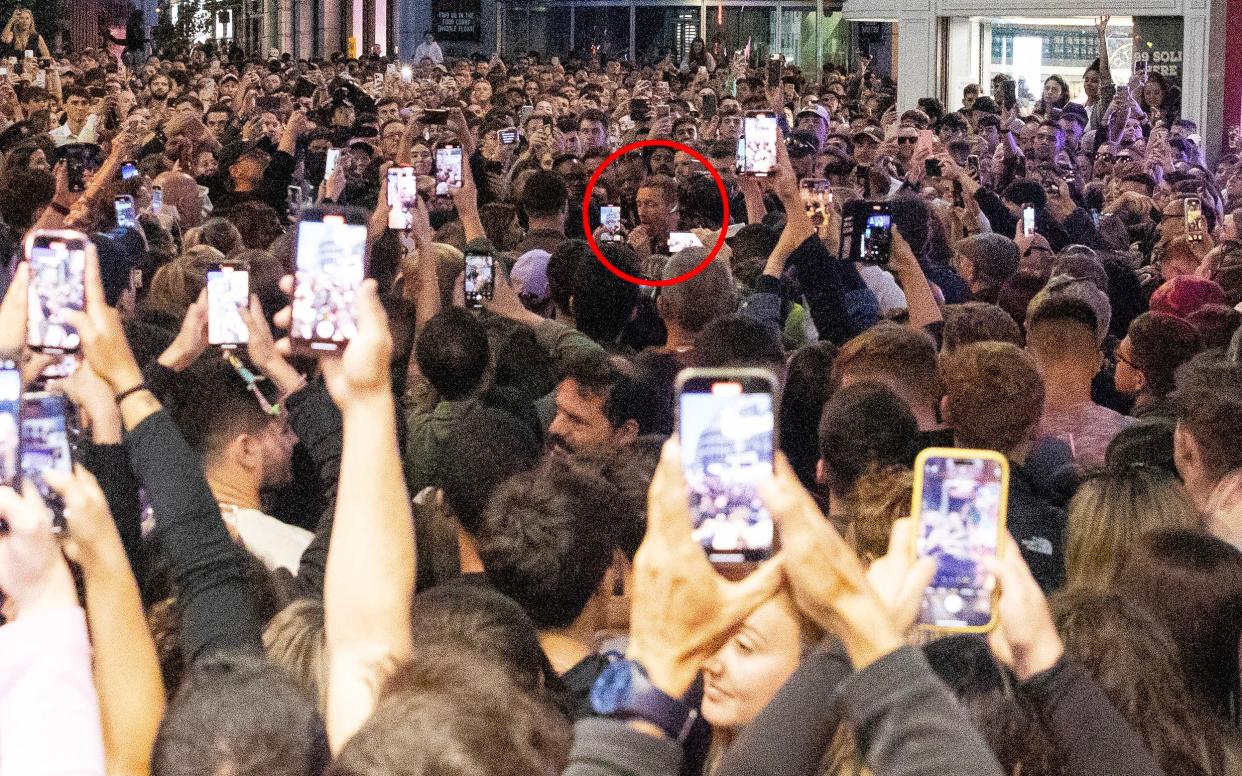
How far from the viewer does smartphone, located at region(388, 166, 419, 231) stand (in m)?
7.71

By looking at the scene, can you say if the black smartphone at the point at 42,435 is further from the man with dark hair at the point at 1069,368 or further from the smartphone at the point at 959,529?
the man with dark hair at the point at 1069,368

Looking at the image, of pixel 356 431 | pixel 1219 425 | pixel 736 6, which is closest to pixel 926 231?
pixel 1219 425

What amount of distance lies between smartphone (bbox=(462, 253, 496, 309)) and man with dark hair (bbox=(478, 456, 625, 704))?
329cm

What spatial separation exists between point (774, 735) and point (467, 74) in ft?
69.8

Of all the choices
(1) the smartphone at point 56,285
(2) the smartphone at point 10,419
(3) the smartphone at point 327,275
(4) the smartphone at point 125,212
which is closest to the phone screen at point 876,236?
(3) the smartphone at point 327,275

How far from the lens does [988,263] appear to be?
24.6 feet

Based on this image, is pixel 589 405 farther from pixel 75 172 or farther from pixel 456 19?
pixel 456 19

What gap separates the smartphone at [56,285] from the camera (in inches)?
160

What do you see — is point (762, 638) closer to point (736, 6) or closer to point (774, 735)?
point (774, 735)

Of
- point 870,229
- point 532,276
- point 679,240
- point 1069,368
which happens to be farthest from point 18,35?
point 1069,368

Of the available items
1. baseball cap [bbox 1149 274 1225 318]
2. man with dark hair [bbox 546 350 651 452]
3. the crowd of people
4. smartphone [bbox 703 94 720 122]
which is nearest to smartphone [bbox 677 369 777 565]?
the crowd of people

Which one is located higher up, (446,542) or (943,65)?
(943,65)

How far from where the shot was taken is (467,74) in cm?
2325

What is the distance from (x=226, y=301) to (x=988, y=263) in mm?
3710
